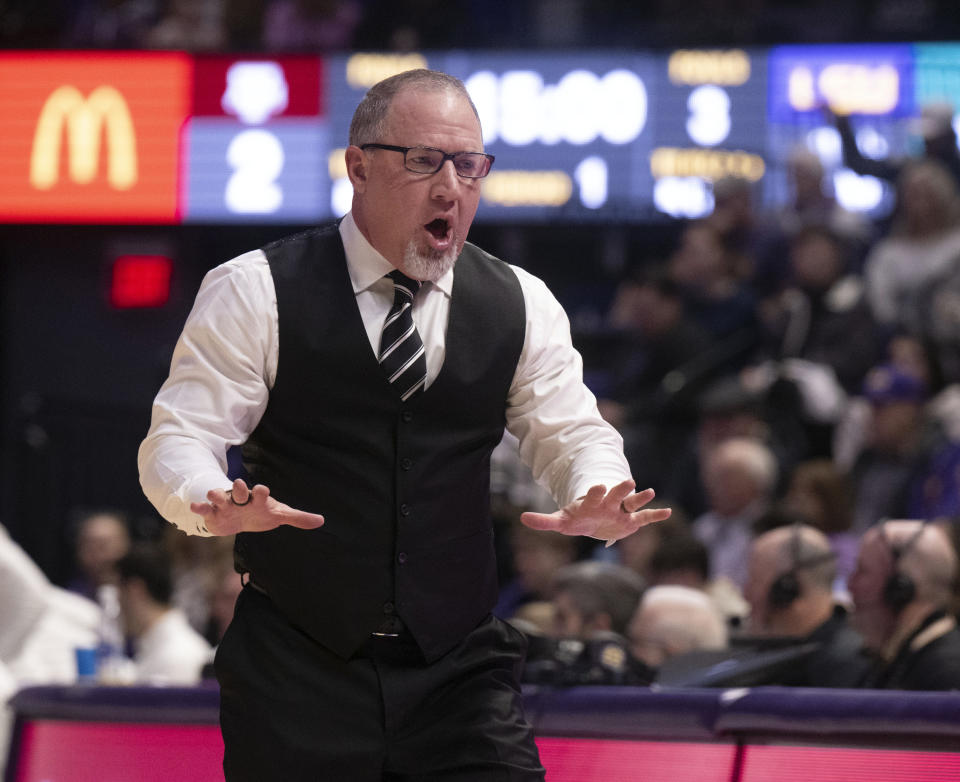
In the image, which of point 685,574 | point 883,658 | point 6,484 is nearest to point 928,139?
point 685,574

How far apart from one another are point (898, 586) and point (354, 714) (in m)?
2.36

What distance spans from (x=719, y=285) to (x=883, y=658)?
4561 millimetres

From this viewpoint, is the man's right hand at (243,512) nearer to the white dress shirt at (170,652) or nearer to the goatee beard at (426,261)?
the goatee beard at (426,261)

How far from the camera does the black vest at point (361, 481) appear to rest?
2.57 meters

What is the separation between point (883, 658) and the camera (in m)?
4.39

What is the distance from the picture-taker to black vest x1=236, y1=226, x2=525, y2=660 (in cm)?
257

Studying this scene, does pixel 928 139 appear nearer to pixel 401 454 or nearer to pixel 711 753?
pixel 711 753

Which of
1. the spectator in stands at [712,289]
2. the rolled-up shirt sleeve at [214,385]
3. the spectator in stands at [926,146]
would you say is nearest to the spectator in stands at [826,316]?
the spectator in stands at [712,289]

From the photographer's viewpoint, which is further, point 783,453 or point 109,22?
point 109,22

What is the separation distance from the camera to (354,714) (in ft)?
8.32

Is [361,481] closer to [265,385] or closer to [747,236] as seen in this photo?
[265,385]

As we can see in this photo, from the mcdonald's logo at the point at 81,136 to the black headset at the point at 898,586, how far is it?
23.1 feet

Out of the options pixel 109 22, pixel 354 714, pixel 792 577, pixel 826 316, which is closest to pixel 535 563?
pixel 792 577

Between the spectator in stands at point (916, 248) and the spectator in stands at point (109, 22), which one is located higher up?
the spectator in stands at point (109, 22)
